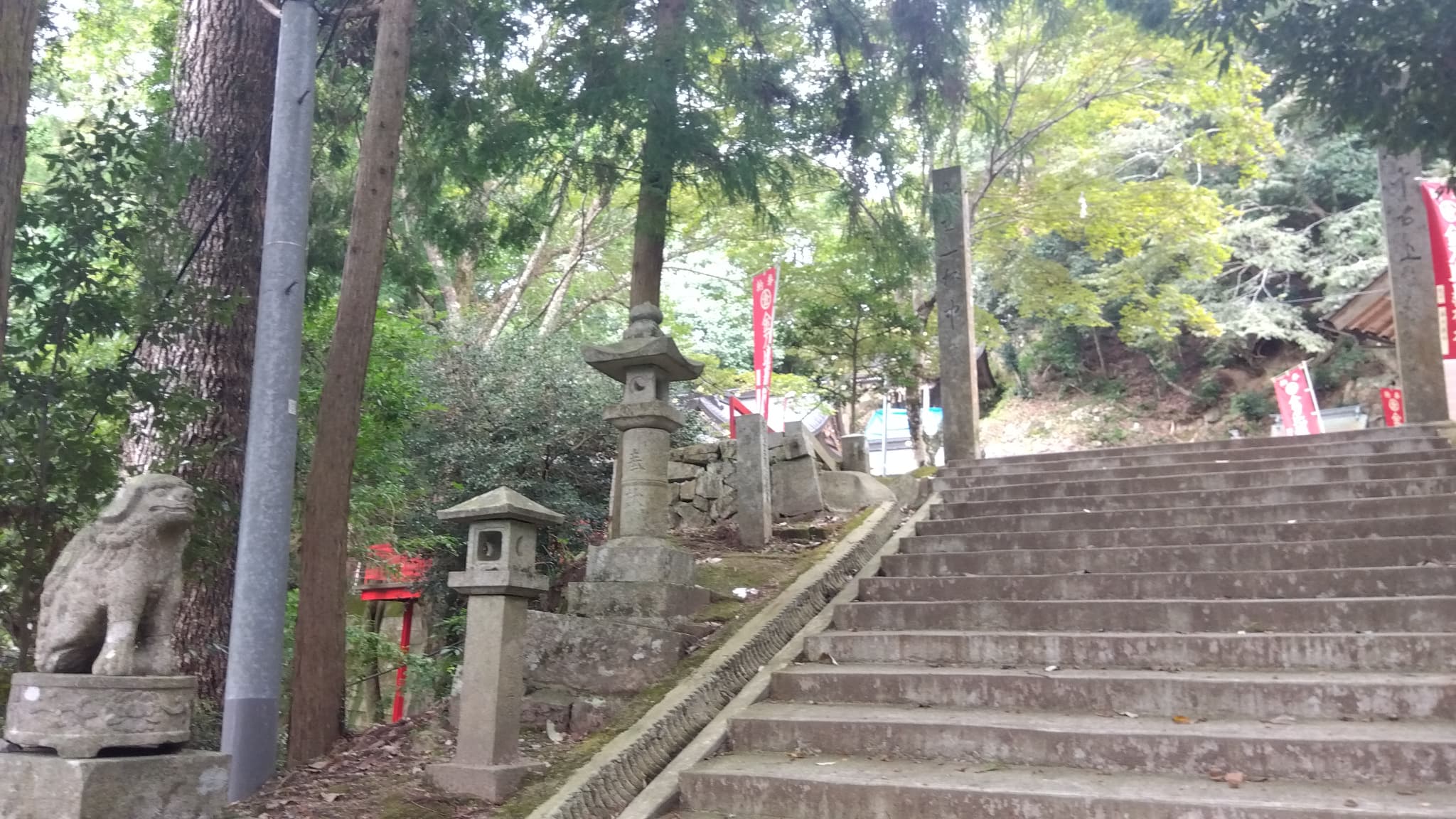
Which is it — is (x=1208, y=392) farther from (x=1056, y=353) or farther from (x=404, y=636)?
(x=404, y=636)

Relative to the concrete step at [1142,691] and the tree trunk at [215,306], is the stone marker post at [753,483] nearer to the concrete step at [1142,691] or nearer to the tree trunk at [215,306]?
the concrete step at [1142,691]

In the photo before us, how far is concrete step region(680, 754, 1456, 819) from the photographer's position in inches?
129

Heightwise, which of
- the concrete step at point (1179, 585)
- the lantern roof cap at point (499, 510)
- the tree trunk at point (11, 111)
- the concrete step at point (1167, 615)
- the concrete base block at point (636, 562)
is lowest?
the concrete step at point (1167, 615)

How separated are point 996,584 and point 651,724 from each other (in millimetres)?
2576

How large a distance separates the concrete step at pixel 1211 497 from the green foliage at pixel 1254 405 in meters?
16.8

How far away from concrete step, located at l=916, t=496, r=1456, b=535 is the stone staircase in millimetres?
16

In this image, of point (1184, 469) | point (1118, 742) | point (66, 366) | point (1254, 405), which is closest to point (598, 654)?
point (1118, 742)

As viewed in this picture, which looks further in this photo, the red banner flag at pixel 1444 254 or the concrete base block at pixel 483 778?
the red banner flag at pixel 1444 254

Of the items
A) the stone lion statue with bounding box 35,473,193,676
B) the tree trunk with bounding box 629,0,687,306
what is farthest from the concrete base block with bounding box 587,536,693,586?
the stone lion statue with bounding box 35,473,193,676

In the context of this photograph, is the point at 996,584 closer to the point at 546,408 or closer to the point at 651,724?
the point at 651,724

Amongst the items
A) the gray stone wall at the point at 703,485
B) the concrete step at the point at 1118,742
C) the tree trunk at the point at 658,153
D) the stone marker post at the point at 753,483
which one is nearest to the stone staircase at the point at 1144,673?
the concrete step at the point at 1118,742

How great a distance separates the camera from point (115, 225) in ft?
18.0

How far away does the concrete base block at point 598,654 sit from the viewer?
5207 millimetres

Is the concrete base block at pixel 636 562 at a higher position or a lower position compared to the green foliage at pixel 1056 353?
lower
